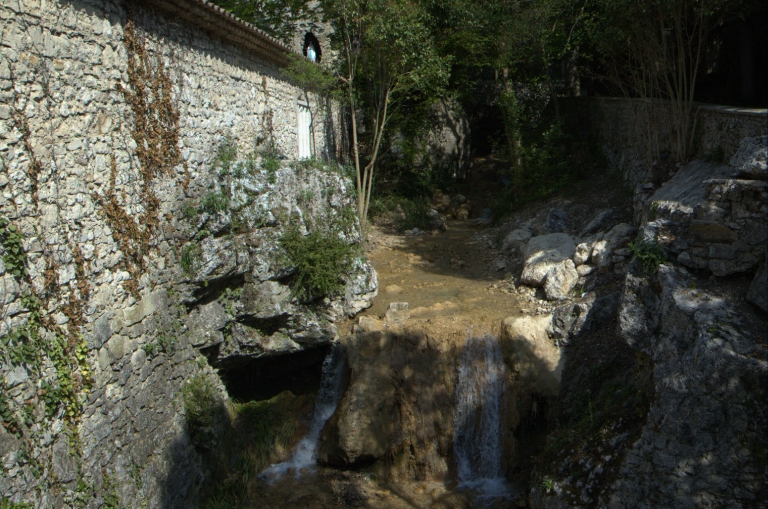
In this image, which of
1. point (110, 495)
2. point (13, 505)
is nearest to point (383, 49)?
point (110, 495)

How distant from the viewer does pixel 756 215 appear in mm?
6355

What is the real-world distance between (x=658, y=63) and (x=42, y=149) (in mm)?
9244

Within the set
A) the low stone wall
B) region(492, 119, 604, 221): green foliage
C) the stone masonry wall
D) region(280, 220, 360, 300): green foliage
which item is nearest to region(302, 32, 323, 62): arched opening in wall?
region(492, 119, 604, 221): green foliage

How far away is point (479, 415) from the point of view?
879 cm

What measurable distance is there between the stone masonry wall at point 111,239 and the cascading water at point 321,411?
63 cm

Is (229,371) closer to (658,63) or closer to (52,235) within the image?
(52,235)

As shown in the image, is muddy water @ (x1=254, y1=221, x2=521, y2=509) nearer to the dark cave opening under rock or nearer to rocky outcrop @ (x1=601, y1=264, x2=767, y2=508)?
the dark cave opening under rock

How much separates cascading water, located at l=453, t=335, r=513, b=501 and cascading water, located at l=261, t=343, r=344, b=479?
2011mm

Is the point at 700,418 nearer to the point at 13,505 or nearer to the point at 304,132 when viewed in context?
the point at 13,505

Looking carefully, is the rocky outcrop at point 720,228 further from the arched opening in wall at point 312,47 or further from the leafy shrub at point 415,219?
the arched opening in wall at point 312,47

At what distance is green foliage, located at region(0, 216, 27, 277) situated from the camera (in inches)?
207

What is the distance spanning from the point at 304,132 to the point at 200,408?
7.13 m

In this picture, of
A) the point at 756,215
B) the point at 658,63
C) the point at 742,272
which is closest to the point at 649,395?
the point at 742,272

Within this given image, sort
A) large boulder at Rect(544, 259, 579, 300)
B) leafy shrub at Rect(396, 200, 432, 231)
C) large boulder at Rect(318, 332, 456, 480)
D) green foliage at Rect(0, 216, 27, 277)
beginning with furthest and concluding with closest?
leafy shrub at Rect(396, 200, 432, 231)
large boulder at Rect(544, 259, 579, 300)
large boulder at Rect(318, 332, 456, 480)
green foliage at Rect(0, 216, 27, 277)
